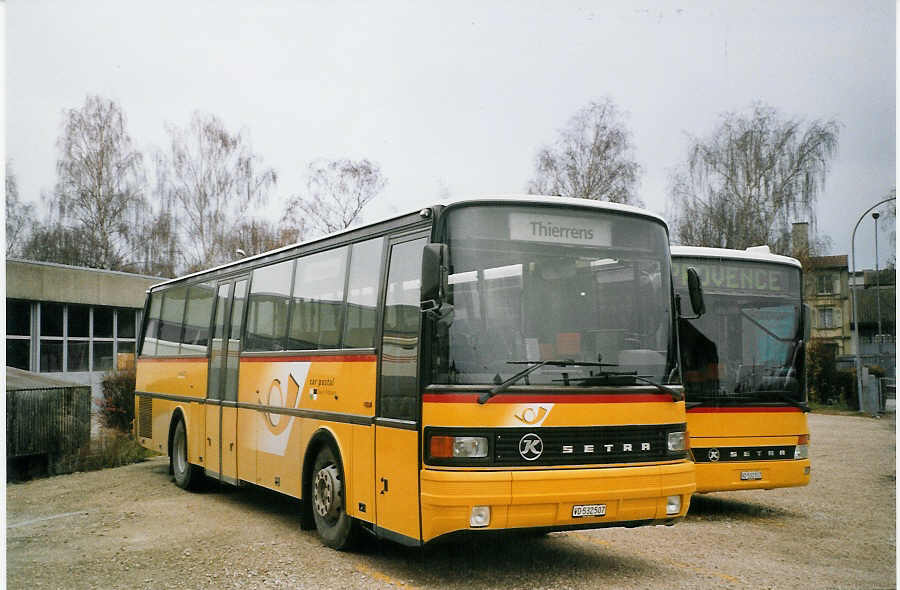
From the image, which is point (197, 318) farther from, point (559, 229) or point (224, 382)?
point (559, 229)

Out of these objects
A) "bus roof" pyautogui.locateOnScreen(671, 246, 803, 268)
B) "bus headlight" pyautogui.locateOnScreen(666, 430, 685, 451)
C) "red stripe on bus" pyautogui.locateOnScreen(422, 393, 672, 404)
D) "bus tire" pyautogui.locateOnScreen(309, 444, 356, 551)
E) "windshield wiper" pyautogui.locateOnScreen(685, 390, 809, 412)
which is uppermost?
"bus roof" pyautogui.locateOnScreen(671, 246, 803, 268)

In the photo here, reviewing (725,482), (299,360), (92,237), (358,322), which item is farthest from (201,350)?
(92,237)

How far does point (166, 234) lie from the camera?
4184cm

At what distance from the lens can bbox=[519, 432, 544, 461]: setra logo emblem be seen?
7145 mm

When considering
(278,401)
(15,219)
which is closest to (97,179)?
(15,219)

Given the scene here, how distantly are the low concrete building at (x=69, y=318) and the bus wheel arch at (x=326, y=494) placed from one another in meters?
18.8

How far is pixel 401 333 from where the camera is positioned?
7.85 metres

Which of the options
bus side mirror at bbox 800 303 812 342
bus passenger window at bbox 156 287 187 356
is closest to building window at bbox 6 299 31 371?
bus passenger window at bbox 156 287 187 356

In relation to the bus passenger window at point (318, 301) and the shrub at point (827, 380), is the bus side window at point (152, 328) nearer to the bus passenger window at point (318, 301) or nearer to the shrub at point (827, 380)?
the bus passenger window at point (318, 301)

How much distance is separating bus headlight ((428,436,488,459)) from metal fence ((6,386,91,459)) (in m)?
11.0

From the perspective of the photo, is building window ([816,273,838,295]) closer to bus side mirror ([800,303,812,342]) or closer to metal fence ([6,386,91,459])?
bus side mirror ([800,303,812,342])

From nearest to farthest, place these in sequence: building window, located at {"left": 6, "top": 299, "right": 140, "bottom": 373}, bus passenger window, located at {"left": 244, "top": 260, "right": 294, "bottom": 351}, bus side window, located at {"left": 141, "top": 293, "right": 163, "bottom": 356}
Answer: bus passenger window, located at {"left": 244, "top": 260, "right": 294, "bottom": 351} < bus side window, located at {"left": 141, "top": 293, "right": 163, "bottom": 356} < building window, located at {"left": 6, "top": 299, "right": 140, "bottom": 373}

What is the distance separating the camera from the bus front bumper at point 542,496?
22.9 ft

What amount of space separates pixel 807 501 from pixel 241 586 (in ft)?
27.5
